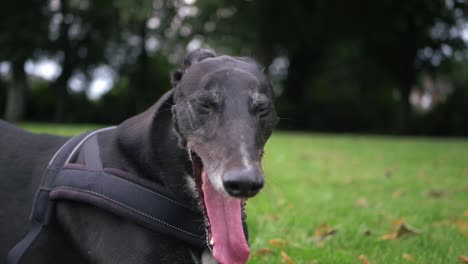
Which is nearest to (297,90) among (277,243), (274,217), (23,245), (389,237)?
(274,217)

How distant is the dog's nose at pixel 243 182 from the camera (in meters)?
2.15

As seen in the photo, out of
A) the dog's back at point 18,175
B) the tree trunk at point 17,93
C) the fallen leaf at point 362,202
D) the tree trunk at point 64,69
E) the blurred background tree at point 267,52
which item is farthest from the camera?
the tree trunk at point 64,69

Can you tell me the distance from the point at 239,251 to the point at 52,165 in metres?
1.29

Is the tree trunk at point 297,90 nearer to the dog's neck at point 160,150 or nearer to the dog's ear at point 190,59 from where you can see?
the dog's ear at point 190,59

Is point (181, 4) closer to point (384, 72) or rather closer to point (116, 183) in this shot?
point (384, 72)

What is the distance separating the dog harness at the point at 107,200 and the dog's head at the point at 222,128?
208mm

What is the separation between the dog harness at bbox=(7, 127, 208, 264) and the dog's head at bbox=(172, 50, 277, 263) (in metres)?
0.21

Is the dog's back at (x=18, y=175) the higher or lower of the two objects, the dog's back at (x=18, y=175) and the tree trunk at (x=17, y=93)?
the higher

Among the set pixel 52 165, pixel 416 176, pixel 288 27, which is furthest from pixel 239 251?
pixel 288 27

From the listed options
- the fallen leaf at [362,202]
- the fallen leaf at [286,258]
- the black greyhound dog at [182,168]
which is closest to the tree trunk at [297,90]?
the fallen leaf at [362,202]

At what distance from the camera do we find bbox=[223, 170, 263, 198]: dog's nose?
215 centimetres

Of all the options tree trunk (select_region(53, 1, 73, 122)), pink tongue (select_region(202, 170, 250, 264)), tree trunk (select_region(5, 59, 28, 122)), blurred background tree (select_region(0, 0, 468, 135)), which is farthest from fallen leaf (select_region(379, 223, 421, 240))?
tree trunk (select_region(53, 1, 73, 122))

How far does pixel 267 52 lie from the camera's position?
26.5m

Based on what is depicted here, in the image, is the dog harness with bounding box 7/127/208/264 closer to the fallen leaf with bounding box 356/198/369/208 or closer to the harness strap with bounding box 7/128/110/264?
the harness strap with bounding box 7/128/110/264
